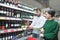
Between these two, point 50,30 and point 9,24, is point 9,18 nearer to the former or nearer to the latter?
point 9,24

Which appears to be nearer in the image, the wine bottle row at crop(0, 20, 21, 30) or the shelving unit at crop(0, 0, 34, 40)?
the shelving unit at crop(0, 0, 34, 40)

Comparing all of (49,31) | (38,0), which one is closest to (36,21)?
(49,31)

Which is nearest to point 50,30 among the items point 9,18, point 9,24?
point 9,18

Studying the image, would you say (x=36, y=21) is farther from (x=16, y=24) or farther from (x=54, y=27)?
(x=54, y=27)

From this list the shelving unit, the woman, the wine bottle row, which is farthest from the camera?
the wine bottle row

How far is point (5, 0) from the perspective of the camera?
6.03 metres

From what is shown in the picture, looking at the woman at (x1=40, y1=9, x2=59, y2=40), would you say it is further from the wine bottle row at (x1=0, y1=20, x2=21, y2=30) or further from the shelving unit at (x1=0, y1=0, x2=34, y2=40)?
the wine bottle row at (x1=0, y1=20, x2=21, y2=30)

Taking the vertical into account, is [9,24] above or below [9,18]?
below

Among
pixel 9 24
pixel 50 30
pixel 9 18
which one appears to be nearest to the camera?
pixel 50 30

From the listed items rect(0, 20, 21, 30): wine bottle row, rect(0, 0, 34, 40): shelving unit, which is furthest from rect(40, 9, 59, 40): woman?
Answer: rect(0, 20, 21, 30): wine bottle row

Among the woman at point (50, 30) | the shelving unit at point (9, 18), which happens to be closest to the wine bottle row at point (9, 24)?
the shelving unit at point (9, 18)

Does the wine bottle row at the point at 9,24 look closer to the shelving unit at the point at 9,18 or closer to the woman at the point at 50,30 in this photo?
the shelving unit at the point at 9,18

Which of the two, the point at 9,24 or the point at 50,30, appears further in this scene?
the point at 9,24

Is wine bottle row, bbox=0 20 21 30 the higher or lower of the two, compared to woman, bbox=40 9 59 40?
lower
